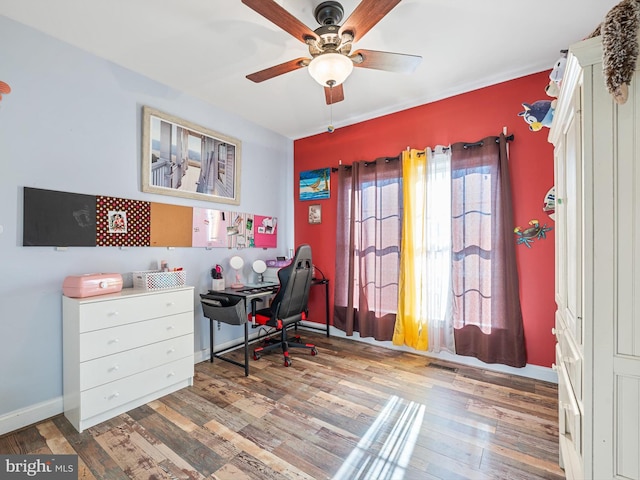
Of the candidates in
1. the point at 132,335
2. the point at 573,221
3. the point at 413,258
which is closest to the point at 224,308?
the point at 132,335

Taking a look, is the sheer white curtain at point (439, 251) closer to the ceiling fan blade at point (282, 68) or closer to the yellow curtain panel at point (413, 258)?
the yellow curtain panel at point (413, 258)

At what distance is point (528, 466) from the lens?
150 cm

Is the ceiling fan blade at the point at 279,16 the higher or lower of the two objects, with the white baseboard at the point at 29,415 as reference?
higher

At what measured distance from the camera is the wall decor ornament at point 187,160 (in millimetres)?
2501

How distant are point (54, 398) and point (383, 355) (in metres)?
2.75

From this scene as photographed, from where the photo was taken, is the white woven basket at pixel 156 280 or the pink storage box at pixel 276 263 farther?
the pink storage box at pixel 276 263

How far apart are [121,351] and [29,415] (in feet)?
2.19

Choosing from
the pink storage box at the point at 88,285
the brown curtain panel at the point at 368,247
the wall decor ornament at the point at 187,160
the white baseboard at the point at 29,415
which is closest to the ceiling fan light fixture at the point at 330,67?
the brown curtain panel at the point at 368,247

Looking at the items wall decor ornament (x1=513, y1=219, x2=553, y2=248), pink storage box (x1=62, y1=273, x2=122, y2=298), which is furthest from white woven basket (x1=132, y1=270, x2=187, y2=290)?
wall decor ornament (x1=513, y1=219, x2=553, y2=248)

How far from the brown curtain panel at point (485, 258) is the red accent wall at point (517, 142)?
10 cm

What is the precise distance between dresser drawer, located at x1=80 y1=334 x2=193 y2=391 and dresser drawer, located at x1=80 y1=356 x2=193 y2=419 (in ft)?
0.12

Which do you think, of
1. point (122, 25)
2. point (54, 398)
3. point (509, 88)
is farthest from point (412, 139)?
point (54, 398)

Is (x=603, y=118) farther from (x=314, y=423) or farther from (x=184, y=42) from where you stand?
(x=184, y=42)

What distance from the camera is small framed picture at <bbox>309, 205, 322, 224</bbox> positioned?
3.74 meters
